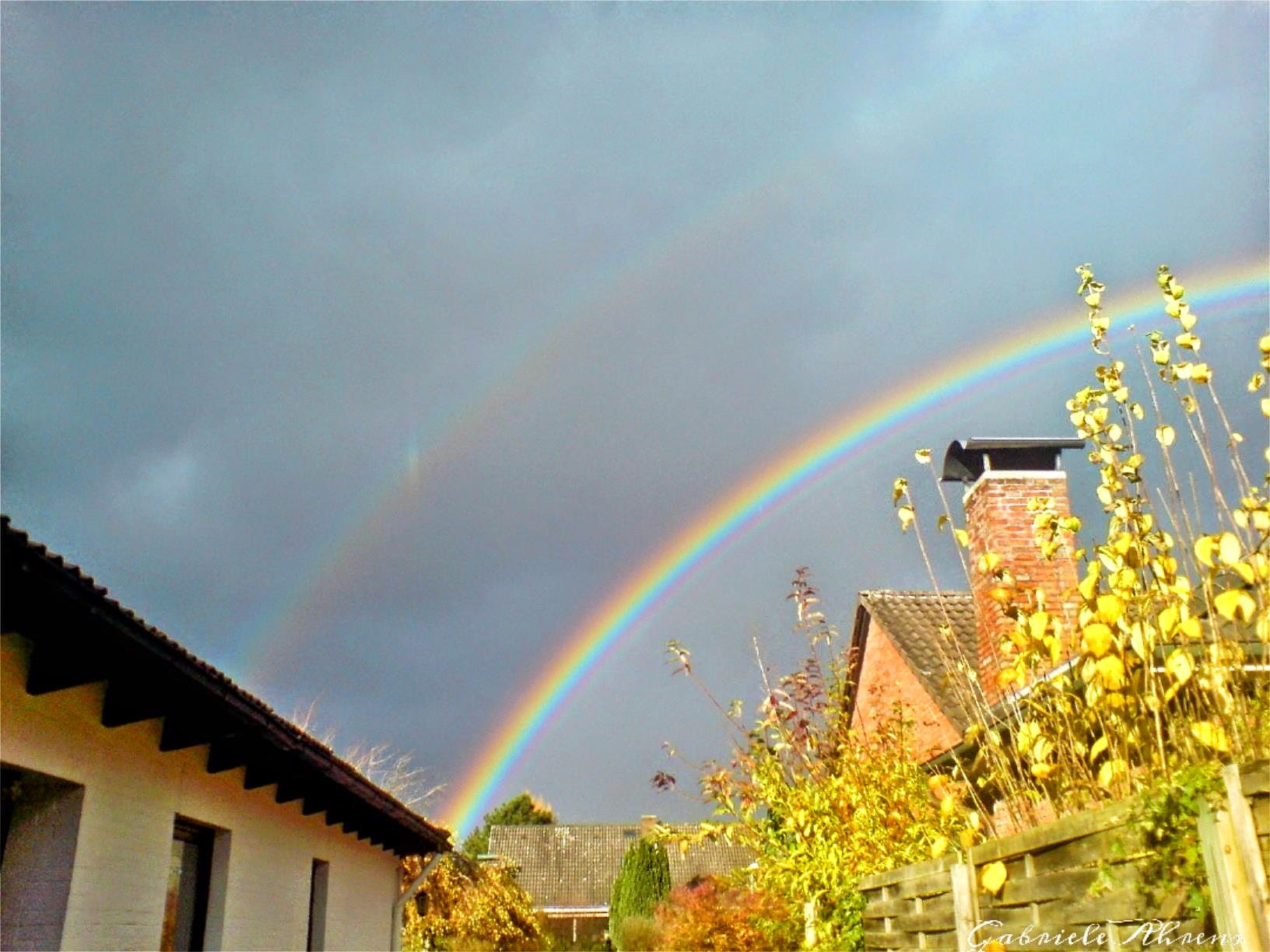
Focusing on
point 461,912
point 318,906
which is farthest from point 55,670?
point 461,912

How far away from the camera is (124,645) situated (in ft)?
13.3

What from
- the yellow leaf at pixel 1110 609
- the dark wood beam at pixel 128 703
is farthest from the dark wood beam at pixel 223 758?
the yellow leaf at pixel 1110 609

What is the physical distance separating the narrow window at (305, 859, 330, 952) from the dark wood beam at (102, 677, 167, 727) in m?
4.36

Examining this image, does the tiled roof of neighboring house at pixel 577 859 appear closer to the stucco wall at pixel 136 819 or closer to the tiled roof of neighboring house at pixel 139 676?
the stucco wall at pixel 136 819

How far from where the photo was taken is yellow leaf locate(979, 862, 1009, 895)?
3.22 m

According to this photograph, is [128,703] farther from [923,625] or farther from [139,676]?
[923,625]

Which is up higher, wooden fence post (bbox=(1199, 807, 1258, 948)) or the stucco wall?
the stucco wall

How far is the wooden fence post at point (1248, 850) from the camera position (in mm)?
2232

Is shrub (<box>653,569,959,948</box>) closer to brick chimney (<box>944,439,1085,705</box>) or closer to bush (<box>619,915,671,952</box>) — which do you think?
brick chimney (<box>944,439,1085,705</box>)

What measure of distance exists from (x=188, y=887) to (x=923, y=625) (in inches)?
421

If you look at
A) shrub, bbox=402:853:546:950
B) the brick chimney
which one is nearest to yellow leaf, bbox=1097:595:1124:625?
A: the brick chimney

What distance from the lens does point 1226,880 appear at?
231 cm

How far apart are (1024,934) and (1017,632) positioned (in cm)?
91

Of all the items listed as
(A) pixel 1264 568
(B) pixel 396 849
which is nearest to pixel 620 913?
(B) pixel 396 849
